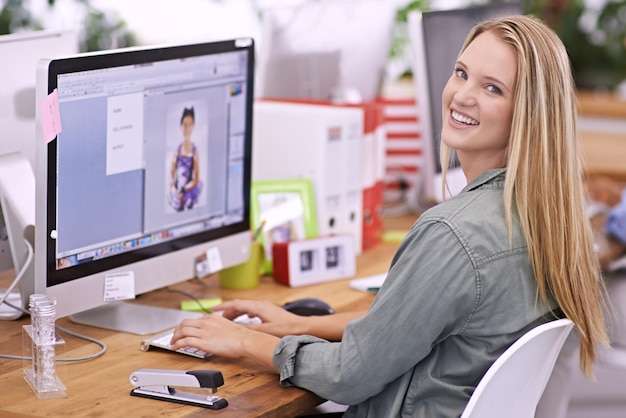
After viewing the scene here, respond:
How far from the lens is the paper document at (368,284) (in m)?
2.33

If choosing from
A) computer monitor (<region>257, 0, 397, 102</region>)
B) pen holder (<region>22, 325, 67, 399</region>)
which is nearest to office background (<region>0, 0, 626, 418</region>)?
computer monitor (<region>257, 0, 397, 102</region>)

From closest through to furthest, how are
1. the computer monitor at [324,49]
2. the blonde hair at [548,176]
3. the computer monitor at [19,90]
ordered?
the blonde hair at [548,176] → the computer monitor at [19,90] → the computer monitor at [324,49]

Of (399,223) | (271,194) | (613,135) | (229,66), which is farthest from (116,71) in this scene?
A: (613,135)

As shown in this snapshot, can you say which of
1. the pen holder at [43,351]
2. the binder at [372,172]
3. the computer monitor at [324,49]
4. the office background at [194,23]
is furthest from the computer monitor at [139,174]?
the office background at [194,23]

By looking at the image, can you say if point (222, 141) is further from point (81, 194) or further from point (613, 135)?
point (613, 135)

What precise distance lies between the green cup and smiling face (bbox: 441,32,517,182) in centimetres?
67

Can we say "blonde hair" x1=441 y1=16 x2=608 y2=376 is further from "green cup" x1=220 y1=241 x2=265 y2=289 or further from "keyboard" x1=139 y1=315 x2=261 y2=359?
"green cup" x1=220 y1=241 x2=265 y2=289

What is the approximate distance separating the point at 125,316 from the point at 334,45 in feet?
4.28

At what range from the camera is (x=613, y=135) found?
4.80 metres

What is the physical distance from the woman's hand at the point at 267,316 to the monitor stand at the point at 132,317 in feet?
0.34

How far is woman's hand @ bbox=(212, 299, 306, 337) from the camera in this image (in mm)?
1942

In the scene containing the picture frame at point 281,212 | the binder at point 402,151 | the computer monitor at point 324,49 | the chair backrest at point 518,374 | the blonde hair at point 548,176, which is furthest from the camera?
the binder at point 402,151

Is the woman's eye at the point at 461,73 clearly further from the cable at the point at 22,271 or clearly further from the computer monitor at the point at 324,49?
the computer monitor at the point at 324,49

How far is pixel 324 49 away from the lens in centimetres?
307
